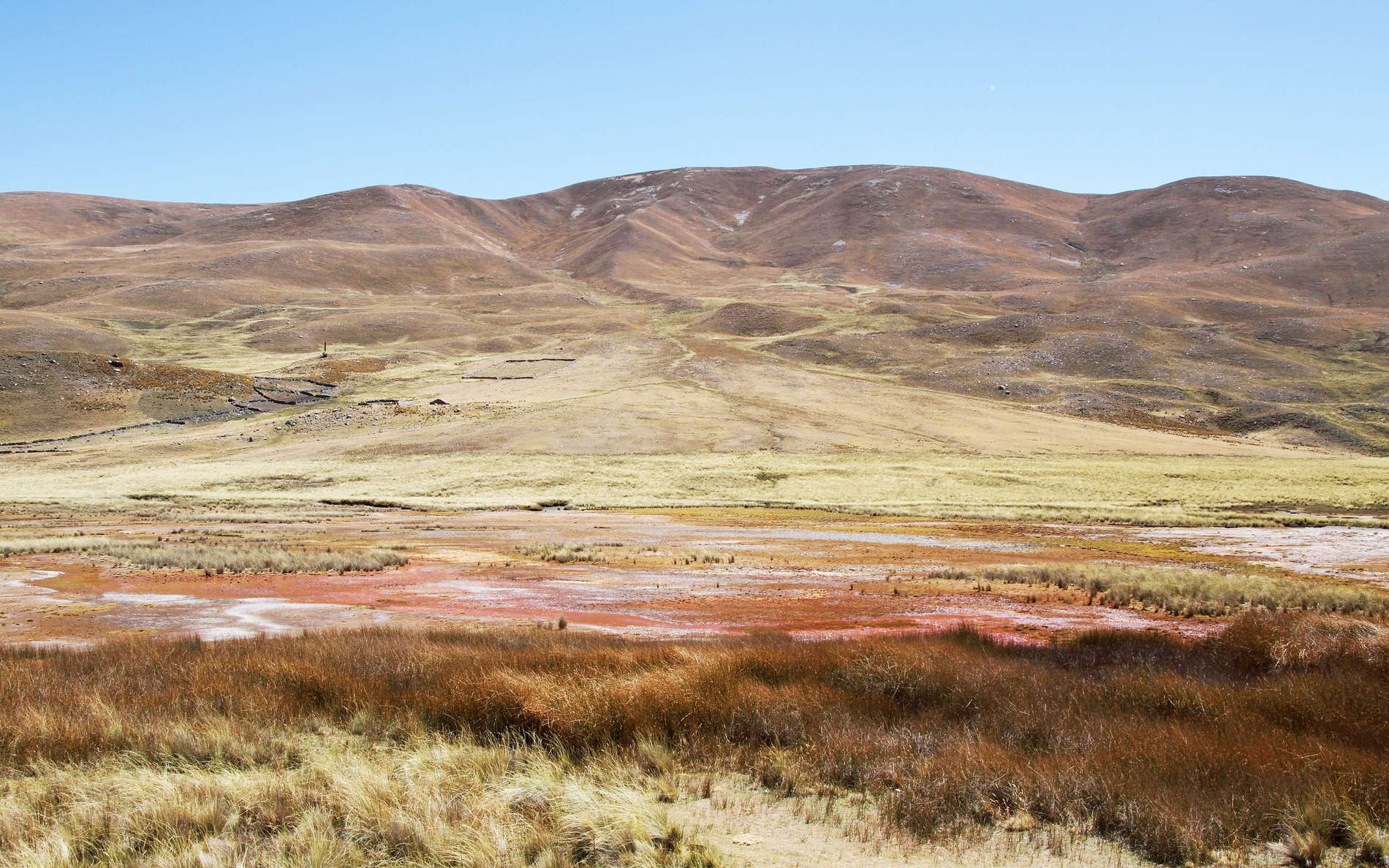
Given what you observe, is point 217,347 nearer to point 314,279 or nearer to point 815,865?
point 314,279

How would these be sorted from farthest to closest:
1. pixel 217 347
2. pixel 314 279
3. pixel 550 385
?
pixel 314 279, pixel 217 347, pixel 550 385

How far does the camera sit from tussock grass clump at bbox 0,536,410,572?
82.5 ft

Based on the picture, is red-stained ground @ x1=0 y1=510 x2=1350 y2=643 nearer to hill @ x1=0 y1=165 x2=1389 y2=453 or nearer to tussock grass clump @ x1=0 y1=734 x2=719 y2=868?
tussock grass clump @ x1=0 y1=734 x2=719 y2=868

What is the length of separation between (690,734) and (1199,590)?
1738cm

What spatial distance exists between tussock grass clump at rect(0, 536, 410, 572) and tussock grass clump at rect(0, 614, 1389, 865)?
1327cm

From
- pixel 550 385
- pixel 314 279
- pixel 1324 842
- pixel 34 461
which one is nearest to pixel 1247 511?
pixel 1324 842

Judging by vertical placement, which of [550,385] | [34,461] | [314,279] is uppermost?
[314,279]

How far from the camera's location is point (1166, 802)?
22.2 ft

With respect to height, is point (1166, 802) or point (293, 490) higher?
point (1166, 802)

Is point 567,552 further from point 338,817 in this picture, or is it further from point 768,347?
point 768,347

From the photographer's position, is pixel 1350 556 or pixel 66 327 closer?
pixel 1350 556

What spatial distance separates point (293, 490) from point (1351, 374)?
124m

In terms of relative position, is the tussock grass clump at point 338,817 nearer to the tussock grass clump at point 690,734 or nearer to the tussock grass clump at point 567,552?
the tussock grass clump at point 690,734

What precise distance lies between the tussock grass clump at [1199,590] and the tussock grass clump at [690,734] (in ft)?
24.0
